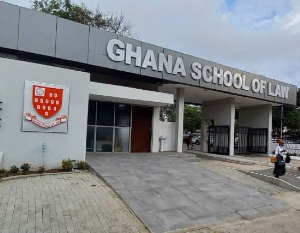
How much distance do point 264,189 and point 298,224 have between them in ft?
12.3

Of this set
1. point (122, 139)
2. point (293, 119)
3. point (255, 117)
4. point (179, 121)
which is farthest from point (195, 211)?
point (293, 119)

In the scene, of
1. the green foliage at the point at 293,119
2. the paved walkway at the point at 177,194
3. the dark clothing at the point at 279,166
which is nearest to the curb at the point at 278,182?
the dark clothing at the point at 279,166

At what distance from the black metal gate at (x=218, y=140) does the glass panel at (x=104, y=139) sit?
9.31 metres

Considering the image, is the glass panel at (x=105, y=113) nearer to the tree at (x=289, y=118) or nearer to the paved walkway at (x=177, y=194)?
the paved walkway at (x=177, y=194)

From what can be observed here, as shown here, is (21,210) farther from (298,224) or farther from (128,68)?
(128,68)

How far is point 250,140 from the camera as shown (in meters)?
26.5

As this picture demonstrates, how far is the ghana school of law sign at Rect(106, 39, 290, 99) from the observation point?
1512cm

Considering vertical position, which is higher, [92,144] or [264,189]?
[92,144]

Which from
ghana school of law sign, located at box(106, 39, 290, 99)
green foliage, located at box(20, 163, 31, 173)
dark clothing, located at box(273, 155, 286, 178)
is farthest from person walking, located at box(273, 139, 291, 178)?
green foliage, located at box(20, 163, 31, 173)

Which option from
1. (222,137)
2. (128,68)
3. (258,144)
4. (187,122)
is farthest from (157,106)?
(187,122)

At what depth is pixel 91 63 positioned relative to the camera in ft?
46.5

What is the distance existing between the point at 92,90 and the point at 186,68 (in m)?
5.82

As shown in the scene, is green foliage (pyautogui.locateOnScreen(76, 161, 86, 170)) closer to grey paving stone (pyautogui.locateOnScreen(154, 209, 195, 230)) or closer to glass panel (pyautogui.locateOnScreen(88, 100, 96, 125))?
glass panel (pyautogui.locateOnScreen(88, 100, 96, 125))

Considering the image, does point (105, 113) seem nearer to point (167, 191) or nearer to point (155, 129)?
point (155, 129)
